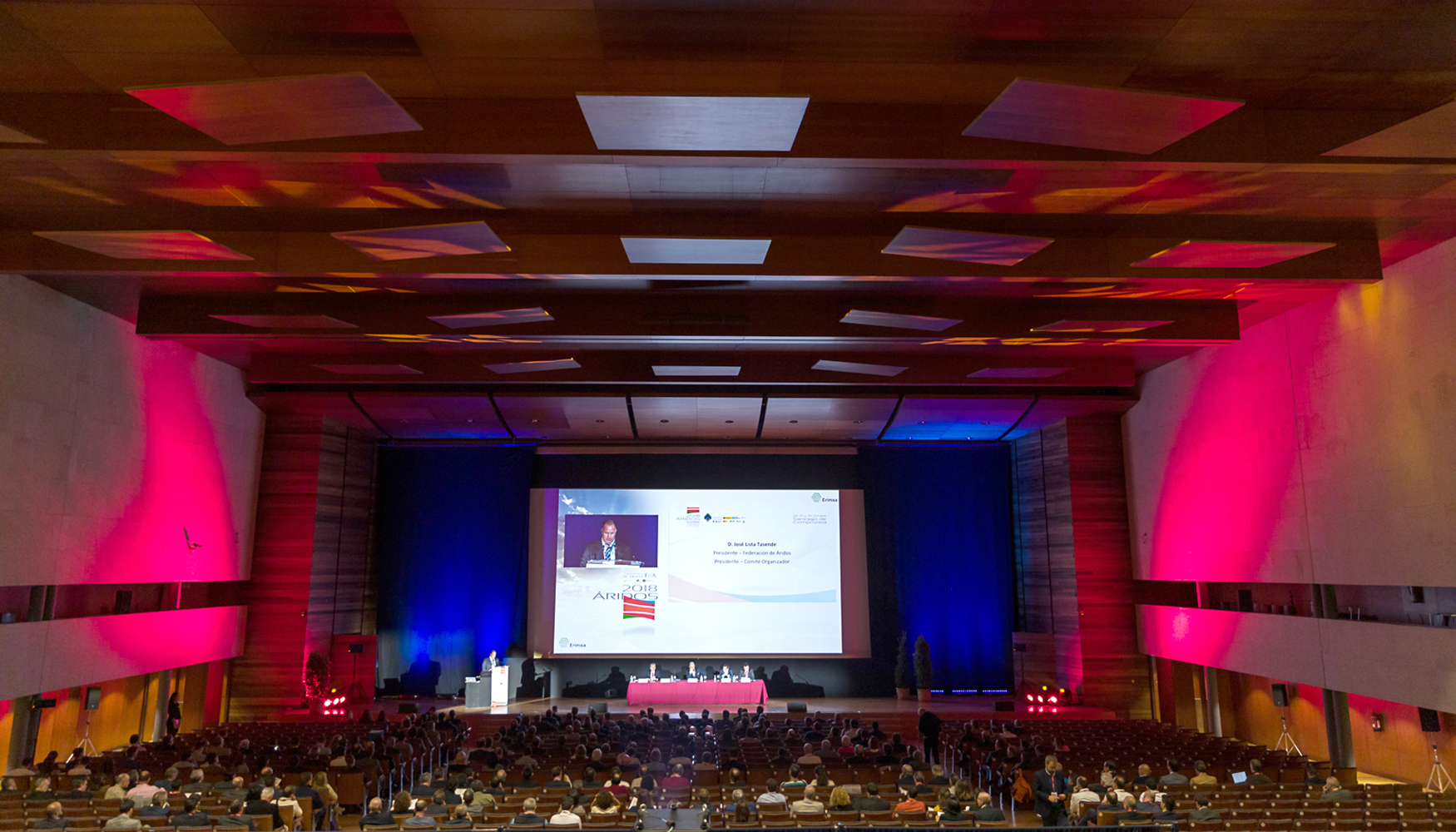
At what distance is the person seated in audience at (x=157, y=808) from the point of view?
8688mm

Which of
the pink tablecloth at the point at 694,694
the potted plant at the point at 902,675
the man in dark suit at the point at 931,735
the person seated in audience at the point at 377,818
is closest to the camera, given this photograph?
the person seated in audience at the point at 377,818

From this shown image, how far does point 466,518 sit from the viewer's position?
887 inches

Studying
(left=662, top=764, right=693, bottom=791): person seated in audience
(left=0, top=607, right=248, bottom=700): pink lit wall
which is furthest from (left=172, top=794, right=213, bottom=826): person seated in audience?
(left=0, top=607, right=248, bottom=700): pink lit wall

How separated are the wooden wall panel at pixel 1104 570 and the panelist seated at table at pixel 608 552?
33.6ft

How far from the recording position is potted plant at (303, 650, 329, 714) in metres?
18.5

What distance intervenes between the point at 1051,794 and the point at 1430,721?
6348 mm

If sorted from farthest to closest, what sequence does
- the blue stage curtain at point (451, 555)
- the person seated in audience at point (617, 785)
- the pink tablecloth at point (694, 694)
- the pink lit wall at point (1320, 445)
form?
1. the blue stage curtain at point (451, 555)
2. the pink tablecloth at point (694, 694)
3. the pink lit wall at point (1320, 445)
4. the person seated in audience at point (617, 785)

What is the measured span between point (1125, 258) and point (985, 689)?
1453cm

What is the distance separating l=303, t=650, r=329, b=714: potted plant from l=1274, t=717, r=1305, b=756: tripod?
18.3 meters

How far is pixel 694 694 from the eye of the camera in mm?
19406

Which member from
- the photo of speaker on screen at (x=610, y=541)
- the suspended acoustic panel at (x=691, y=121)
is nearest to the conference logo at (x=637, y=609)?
the photo of speaker on screen at (x=610, y=541)

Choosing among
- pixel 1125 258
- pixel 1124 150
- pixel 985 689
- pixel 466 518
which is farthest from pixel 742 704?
pixel 1124 150

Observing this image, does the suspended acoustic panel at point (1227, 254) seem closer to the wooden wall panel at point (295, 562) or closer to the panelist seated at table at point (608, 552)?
the panelist seated at table at point (608, 552)

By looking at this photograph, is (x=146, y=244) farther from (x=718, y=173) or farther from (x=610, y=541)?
(x=610, y=541)
